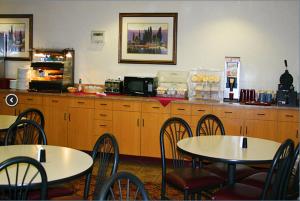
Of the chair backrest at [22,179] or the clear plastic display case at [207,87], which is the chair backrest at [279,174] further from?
the clear plastic display case at [207,87]

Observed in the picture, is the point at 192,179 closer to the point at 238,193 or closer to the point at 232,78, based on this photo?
the point at 238,193

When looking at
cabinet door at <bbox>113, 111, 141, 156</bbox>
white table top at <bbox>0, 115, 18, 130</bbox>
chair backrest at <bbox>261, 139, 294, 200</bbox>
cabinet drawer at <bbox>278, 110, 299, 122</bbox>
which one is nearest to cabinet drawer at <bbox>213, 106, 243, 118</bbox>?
cabinet drawer at <bbox>278, 110, 299, 122</bbox>

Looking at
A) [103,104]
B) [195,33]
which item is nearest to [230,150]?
[103,104]

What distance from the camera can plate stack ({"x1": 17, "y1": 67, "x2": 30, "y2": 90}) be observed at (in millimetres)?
6230

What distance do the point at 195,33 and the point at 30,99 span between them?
2773 millimetres

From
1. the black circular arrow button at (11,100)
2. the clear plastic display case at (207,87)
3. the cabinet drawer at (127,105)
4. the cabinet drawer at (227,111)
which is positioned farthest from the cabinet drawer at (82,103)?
the cabinet drawer at (227,111)

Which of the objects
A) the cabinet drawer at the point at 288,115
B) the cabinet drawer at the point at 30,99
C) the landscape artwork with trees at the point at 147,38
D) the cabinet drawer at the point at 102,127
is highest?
the landscape artwork with trees at the point at 147,38

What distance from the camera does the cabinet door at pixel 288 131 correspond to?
4930 millimetres

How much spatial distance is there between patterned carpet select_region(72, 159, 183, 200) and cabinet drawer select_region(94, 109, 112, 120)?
703 mm

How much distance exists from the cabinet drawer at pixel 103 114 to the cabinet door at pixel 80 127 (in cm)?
8

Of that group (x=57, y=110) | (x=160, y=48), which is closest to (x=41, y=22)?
(x=57, y=110)

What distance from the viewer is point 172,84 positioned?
19.0 feet

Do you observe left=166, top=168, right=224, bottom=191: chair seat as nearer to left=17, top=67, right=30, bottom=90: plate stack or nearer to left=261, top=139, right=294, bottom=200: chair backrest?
left=261, top=139, right=294, bottom=200: chair backrest

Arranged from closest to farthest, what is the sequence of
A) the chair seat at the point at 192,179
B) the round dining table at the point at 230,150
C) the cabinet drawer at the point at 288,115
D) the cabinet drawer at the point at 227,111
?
the round dining table at the point at 230,150 < the chair seat at the point at 192,179 < the cabinet drawer at the point at 288,115 < the cabinet drawer at the point at 227,111
